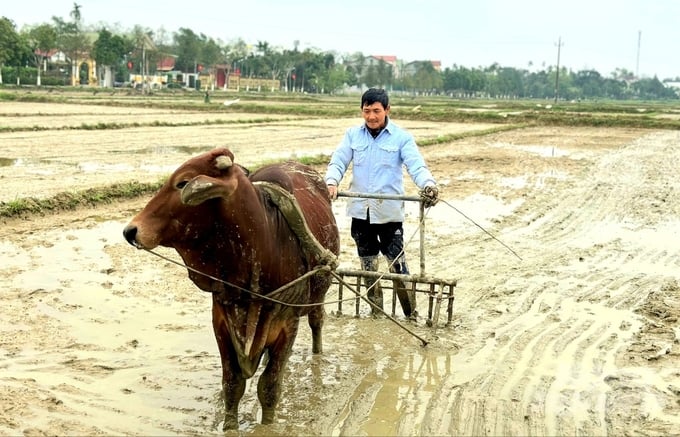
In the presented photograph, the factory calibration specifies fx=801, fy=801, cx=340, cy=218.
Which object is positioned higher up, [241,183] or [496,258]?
[241,183]

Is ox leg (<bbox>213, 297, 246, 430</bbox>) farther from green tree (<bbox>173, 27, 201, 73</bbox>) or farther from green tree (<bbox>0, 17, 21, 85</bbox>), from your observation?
green tree (<bbox>173, 27, 201, 73</bbox>)

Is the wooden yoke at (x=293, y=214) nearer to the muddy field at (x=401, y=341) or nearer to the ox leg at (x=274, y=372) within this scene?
the ox leg at (x=274, y=372)

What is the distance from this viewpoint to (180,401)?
16.2 ft

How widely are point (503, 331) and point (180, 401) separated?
9.46 ft

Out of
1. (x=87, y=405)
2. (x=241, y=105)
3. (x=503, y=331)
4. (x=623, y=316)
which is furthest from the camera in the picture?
(x=241, y=105)

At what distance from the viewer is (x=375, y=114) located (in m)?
6.07

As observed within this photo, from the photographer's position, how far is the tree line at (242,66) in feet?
228

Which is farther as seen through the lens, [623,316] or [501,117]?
[501,117]

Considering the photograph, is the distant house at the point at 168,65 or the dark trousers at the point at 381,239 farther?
the distant house at the point at 168,65

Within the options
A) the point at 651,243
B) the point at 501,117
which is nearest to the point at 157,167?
the point at 651,243

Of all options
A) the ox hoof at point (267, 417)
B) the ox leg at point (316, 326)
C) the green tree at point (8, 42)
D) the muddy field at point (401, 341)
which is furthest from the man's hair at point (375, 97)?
the green tree at point (8, 42)

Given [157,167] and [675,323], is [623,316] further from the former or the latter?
[157,167]

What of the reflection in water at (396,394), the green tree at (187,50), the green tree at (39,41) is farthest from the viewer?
the green tree at (187,50)

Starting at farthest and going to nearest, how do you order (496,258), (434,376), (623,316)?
1. (496,258)
2. (623,316)
3. (434,376)
